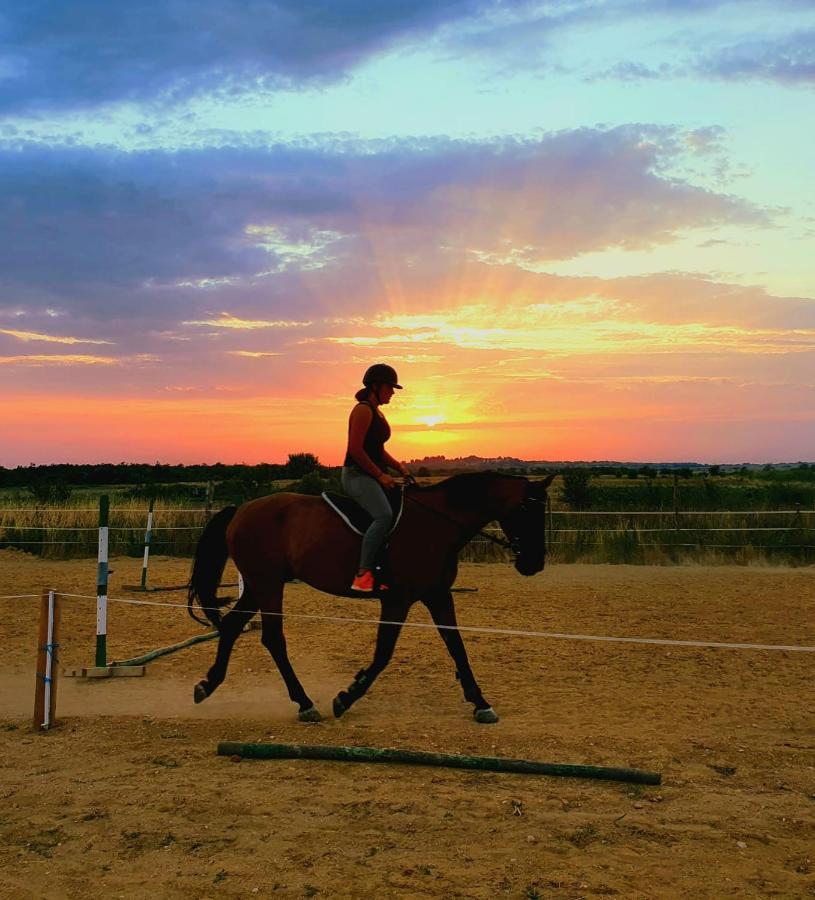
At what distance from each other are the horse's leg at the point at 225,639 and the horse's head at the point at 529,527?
2.43 m

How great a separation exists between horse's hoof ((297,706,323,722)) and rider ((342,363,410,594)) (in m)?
1.06

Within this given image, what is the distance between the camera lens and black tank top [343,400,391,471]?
7012mm

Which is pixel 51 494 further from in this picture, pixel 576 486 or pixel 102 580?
pixel 102 580

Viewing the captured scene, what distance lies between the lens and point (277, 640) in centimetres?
721

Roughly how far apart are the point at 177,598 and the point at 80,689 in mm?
5730

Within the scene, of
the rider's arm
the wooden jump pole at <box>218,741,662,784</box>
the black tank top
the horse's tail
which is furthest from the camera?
the horse's tail

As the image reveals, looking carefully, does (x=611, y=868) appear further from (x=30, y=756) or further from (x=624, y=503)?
(x=624, y=503)

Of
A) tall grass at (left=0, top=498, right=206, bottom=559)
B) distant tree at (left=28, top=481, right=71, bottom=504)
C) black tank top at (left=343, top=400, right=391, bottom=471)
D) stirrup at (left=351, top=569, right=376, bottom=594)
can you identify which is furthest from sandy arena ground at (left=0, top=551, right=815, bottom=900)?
distant tree at (left=28, top=481, right=71, bottom=504)

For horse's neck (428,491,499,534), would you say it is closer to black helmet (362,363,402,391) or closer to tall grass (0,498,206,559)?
black helmet (362,363,402,391)

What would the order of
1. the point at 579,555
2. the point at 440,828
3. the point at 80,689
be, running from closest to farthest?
the point at 440,828 → the point at 80,689 → the point at 579,555

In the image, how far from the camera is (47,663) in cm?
700

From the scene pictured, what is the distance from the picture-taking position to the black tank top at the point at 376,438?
7.01 m

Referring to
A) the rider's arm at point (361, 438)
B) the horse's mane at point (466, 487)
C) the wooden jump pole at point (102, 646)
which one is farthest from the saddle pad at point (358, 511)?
the wooden jump pole at point (102, 646)

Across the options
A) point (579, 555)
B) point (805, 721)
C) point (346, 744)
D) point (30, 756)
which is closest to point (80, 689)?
point (30, 756)
